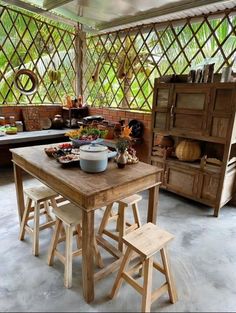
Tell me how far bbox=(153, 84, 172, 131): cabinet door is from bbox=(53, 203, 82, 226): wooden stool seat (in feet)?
5.33

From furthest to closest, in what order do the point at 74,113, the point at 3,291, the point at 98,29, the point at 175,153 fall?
the point at 74,113 → the point at 98,29 → the point at 175,153 → the point at 3,291

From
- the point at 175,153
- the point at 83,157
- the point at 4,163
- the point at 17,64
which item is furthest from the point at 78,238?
→ the point at 17,64

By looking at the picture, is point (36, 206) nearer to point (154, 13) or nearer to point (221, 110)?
point (221, 110)

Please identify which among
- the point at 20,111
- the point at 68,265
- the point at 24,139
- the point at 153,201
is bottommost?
the point at 68,265

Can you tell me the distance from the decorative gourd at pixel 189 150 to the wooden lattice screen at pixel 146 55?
0.92 m

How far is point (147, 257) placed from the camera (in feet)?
3.88

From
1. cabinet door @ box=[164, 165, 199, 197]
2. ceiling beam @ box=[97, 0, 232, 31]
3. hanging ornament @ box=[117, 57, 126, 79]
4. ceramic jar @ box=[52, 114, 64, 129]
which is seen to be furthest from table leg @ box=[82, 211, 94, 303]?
ceramic jar @ box=[52, 114, 64, 129]

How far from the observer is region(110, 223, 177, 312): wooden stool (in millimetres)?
1214

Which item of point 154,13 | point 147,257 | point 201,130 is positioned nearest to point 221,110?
point 201,130

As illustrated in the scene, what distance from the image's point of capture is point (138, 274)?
1.60 metres

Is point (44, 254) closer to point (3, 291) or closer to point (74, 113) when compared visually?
point (3, 291)

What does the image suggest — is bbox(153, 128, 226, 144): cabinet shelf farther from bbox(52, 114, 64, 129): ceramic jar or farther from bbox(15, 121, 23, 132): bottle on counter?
bbox(15, 121, 23, 132): bottle on counter

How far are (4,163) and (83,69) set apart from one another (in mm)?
2174

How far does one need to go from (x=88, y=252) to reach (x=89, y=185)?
15.1 inches
